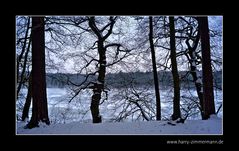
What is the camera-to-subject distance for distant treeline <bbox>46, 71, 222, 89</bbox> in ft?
19.9

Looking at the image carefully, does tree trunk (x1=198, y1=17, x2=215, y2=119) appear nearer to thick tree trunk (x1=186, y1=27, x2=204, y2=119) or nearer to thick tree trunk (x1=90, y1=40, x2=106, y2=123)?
thick tree trunk (x1=186, y1=27, x2=204, y2=119)

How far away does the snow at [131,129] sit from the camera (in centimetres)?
561

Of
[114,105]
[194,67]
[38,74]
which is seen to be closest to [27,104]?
[38,74]

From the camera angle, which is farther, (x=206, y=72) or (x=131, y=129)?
(x=206, y=72)

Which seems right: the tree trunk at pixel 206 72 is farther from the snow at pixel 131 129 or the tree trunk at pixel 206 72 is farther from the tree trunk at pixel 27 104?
the tree trunk at pixel 27 104

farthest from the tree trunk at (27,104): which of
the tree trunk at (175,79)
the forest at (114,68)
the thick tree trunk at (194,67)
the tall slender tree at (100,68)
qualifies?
the thick tree trunk at (194,67)

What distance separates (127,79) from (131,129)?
1.30m

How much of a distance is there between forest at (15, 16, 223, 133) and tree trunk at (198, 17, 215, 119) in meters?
0.02

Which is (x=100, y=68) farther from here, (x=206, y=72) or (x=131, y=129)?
(x=206, y=72)

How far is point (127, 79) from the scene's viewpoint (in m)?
6.51

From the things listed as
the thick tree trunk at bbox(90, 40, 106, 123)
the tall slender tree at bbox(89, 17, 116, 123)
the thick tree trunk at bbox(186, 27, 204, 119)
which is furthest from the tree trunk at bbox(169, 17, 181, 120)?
the thick tree trunk at bbox(90, 40, 106, 123)
